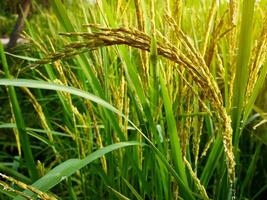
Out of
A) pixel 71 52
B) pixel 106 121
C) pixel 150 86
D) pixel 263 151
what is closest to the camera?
pixel 71 52

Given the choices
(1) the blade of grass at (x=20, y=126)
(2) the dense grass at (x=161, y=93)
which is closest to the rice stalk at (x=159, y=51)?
(2) the dense grass at (x=161, y=93)

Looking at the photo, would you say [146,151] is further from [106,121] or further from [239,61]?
[239,61]

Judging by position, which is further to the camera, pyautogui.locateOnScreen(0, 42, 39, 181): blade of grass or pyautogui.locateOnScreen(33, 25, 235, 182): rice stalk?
pyautogui.locateOnScreen(0, 42, 39, 181): blade of grass

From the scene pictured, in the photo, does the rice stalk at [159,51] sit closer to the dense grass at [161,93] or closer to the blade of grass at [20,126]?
the dense grass at [161,93]

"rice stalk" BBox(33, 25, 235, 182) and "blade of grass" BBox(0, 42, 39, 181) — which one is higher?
"rice stalk" BBox(33, 25, 235, 182)

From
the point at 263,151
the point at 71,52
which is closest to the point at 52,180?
the point at 71,52

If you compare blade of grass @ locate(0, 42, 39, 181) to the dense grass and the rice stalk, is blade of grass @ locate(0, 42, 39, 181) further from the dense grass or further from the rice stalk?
the rice stalk

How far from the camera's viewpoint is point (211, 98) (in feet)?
1.91

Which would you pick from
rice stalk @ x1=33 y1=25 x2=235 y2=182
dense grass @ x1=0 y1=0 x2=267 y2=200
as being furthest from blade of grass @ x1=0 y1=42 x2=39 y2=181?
rice stalk @ x1=33 y1=25 x2=235 y2=182

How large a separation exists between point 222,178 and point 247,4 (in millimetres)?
379

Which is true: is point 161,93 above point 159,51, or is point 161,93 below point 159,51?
below

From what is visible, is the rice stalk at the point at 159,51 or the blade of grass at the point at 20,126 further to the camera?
the blade of grass at the point at 20,126

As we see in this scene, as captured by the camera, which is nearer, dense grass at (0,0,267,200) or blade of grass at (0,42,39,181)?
dense grass at (0,0,267,200)

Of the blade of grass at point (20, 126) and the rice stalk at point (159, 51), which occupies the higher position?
the rice stalk at point (159, 51)
